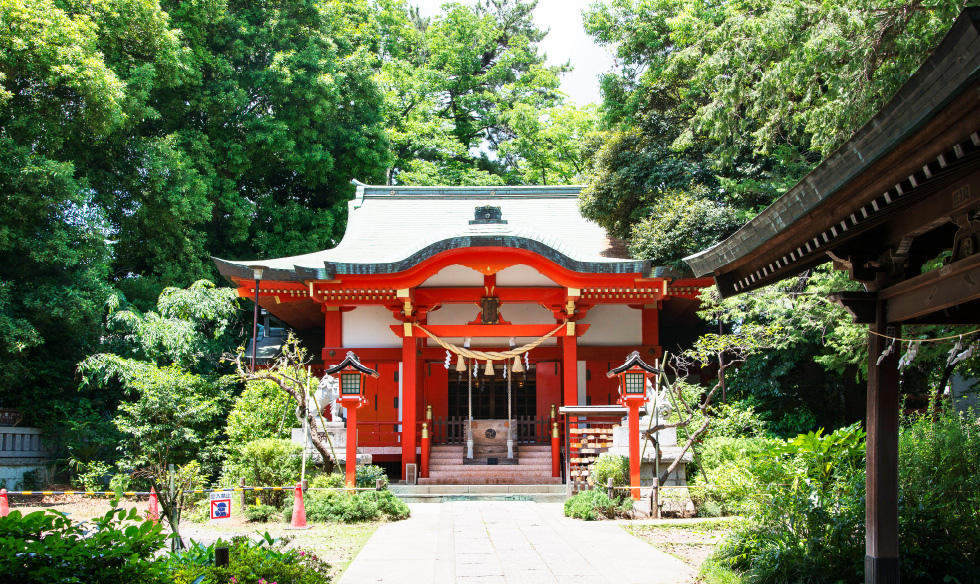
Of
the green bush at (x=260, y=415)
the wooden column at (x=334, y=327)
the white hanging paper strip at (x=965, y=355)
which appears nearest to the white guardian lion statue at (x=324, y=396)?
the green bush at (x=260, y=415)

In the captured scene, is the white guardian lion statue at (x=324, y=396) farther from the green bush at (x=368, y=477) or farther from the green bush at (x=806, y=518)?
the green bush at (x=806, y=518)

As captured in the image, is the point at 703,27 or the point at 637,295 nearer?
the point at 703,27

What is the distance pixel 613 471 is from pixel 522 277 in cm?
543

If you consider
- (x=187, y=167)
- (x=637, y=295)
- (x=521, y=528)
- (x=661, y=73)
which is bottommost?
(x=521, y=528)

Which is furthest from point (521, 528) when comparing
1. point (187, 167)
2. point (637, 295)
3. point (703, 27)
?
point (187, 167)

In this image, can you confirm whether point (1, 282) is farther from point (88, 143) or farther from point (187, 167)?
point (187, 167)

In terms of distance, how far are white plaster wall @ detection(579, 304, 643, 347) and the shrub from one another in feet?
16.4

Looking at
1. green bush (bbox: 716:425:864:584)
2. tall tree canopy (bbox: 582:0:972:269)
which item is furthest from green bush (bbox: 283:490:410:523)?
tall tree canopy (bbox: 582:0:972:269)

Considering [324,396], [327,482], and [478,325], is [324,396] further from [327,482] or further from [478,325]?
[478,325]

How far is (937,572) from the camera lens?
5.59 meters

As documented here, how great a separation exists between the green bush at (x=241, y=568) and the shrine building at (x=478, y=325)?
8.22 meters

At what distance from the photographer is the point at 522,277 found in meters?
15.6

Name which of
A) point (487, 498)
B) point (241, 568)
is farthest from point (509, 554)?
point (487, 498)

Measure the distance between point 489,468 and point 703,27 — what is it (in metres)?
9.70
